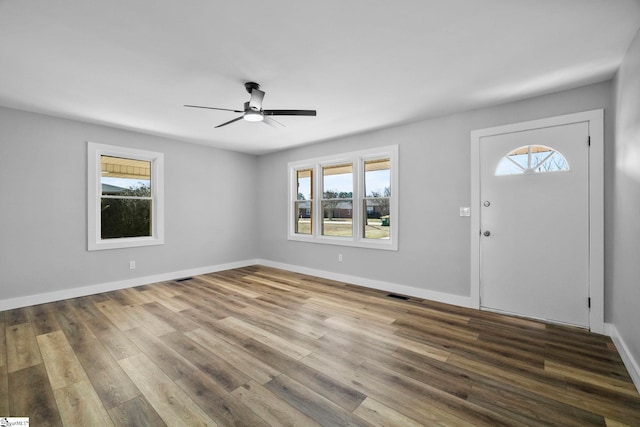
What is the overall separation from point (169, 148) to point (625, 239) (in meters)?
6.20

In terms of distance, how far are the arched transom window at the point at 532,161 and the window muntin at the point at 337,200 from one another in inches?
93.7

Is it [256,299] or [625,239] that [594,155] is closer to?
[625,239]

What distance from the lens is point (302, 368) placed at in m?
2.29

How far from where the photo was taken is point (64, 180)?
405 cm

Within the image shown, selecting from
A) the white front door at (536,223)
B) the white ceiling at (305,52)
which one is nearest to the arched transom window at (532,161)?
the white front door at (536,223)

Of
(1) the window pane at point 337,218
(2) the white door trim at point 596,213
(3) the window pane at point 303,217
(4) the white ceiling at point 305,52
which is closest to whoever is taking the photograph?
(4) the white ceiling at point 305,52

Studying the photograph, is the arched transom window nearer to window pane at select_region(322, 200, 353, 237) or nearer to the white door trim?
the white door trim

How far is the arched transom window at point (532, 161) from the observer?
3.15 m

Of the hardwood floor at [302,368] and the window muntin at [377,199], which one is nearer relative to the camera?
the hardwood floor at [302,368]

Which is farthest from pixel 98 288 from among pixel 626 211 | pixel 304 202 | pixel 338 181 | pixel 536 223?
pixel 626 211

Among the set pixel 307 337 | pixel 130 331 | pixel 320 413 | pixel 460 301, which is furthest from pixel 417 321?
pixel 130 331

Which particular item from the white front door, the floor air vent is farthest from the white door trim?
the floor air vent

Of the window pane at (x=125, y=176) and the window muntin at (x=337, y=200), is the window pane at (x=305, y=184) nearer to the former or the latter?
the window muntin at (x=337, y=200)

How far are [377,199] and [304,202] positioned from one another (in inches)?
69.4
